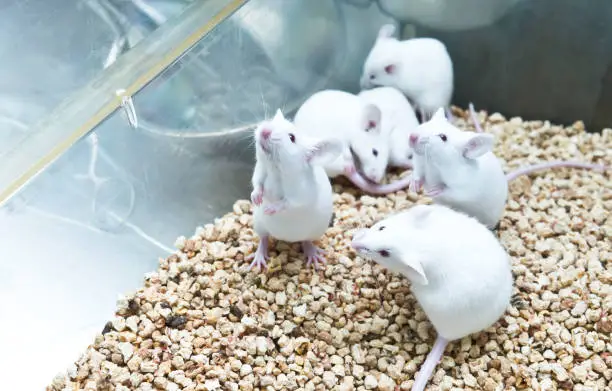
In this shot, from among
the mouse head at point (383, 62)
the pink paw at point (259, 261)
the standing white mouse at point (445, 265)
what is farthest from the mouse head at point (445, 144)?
the mouse head at point (383, 62)

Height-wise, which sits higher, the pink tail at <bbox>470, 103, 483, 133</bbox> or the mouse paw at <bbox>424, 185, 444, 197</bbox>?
the pink tail at <bbox>470, 103, 483, 133</bbox>

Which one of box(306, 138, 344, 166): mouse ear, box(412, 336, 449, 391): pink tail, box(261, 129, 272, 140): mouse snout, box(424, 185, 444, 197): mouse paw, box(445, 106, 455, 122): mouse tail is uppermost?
box(261, 129, 272, 140): mouse snout

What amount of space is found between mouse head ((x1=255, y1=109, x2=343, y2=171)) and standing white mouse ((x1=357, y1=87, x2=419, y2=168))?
68 cm

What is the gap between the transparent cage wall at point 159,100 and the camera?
212 centimetres

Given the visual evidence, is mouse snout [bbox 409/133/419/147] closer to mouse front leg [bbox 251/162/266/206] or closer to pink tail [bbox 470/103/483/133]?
mouse front leg [bbox 251/162/266/206]

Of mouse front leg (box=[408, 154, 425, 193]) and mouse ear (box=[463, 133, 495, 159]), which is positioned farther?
mouse front leg (box=[408, 154, 425, 193])

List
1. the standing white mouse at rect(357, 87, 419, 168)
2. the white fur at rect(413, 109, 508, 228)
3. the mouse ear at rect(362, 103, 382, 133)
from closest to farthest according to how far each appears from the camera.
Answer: the white fur at rect(413, 109, 508, 228), the mouse ear at rect(362, 103, 382, 133), the standing white mouse at rect(357, 87, 419, 168)

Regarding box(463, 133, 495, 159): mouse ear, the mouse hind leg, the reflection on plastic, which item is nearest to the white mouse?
box(463, 133, 495, 159): mouse ear

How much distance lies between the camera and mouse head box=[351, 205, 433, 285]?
1.94 metres

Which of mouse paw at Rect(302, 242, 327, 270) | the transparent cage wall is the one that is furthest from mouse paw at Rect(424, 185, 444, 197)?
the transparent cage wall

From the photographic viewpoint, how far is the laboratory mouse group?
1953mm

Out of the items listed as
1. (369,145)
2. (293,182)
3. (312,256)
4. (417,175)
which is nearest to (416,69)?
(369,145)

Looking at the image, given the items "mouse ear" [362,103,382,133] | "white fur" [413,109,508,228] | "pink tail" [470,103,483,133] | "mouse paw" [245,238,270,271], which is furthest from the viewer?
"pink tail" [470,103,483,133]

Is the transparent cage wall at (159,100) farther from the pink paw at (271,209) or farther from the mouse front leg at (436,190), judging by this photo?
the mouse front leg at (436,190)
